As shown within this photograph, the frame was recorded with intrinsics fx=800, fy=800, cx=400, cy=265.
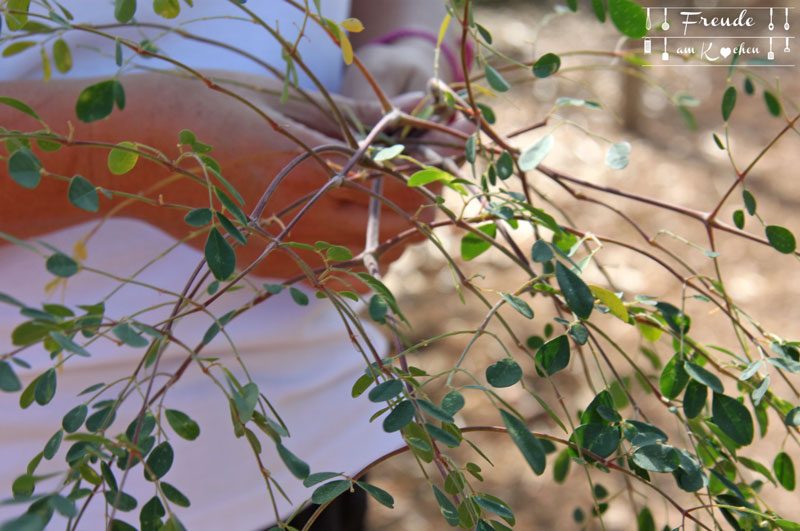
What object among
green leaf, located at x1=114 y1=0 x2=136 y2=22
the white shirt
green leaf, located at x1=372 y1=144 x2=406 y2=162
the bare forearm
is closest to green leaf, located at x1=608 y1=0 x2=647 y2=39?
green leaf, located at x1=372 y1=144 x2=406 y2=162

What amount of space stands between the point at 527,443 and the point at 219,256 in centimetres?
16

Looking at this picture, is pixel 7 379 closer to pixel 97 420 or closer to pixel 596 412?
pixel 97 420

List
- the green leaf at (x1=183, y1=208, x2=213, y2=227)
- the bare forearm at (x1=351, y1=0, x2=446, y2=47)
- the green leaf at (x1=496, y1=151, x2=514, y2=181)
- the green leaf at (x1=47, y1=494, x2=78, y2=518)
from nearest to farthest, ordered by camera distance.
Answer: the green leaf at (x1=47, y1=494, x2=78, y2=518), the green leaf at (x1=183, y1=208, x2=213, y2=227), the green leaf at (x1=496, y1=151, x2=514, y2=181), the bare forearm at (x1=351, y1=0, x2=446, y2=47)

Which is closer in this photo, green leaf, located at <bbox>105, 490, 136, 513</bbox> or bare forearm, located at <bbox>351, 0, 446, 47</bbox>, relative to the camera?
green leaf, located at <bbox>105, 490, 136, 513</bbox>

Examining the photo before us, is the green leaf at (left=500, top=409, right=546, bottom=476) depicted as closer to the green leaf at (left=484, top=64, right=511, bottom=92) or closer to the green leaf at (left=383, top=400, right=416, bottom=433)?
the green leaf at (left=383, top=400, right=416, bottom=433)

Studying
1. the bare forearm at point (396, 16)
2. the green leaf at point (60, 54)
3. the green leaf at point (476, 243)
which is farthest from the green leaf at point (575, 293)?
the bare forearm at point (396, 16)

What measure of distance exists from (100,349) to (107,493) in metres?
0.40

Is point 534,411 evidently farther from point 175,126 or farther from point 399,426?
point 399,426

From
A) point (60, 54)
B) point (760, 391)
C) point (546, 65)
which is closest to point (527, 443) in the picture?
point (760, 391)

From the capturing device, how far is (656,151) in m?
3.04

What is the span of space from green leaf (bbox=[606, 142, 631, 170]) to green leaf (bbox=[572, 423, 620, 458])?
19 cm

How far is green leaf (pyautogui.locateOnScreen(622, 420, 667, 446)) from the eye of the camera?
39 cm

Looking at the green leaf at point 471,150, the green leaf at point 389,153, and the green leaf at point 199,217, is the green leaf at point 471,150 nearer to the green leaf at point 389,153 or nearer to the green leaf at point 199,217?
the green leaf at point 389,153

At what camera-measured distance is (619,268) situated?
2.54 m
